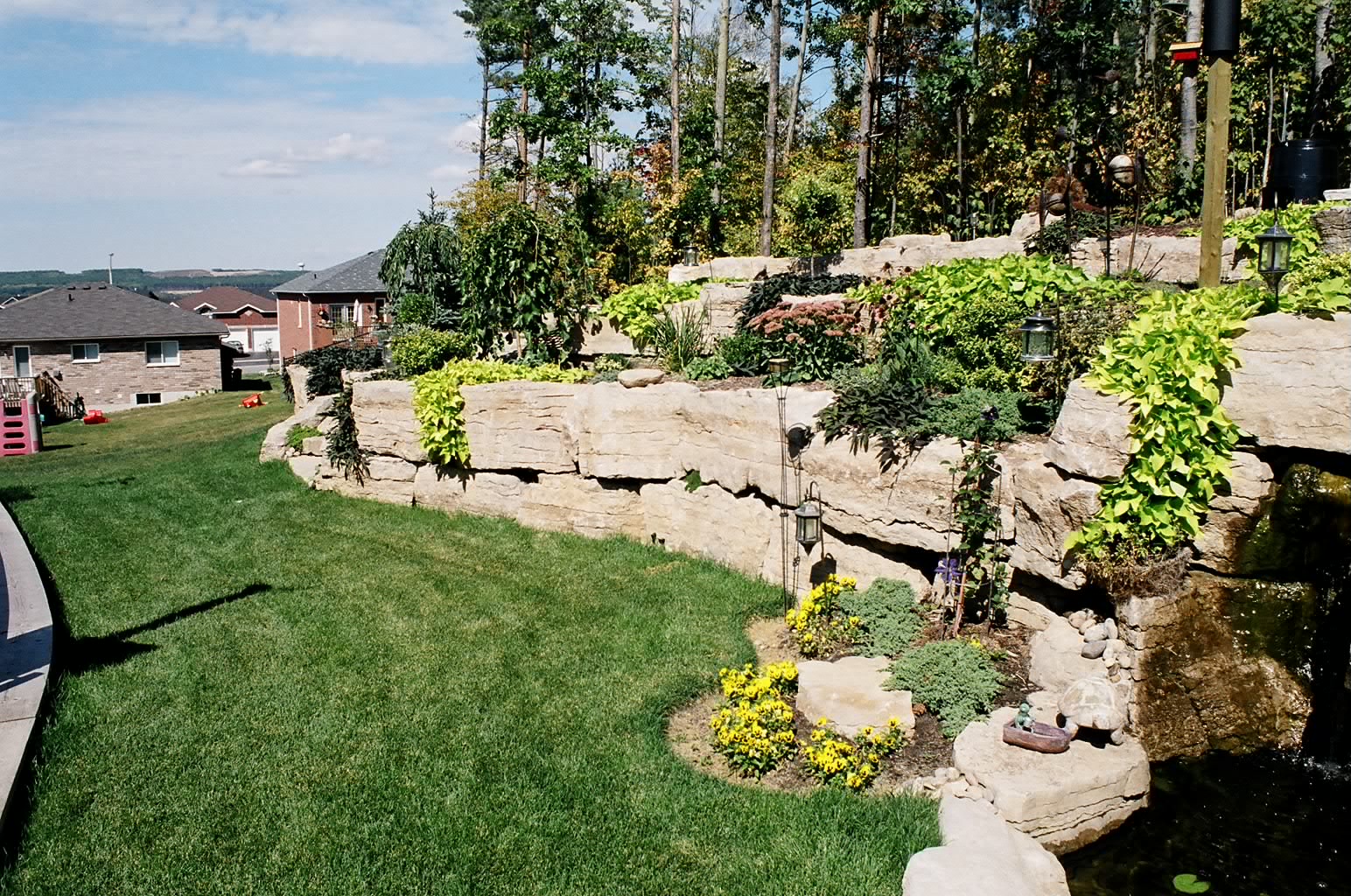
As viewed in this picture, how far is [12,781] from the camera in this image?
17.5 feet

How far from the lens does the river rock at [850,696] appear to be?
19.5ft

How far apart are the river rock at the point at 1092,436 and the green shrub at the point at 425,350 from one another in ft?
27.3

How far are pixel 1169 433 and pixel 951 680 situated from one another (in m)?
2.06

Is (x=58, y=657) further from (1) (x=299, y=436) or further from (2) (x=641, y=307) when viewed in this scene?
(1) (x=299, y=436)

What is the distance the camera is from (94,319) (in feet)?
118

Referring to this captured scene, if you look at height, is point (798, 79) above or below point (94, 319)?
above

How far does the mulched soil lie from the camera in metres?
5.57

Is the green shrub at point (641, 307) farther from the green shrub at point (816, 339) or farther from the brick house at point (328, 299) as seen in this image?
the brick house at point (328, 299)

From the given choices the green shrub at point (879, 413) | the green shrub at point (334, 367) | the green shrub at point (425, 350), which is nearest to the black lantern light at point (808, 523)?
the green shrub at point (879, 413)

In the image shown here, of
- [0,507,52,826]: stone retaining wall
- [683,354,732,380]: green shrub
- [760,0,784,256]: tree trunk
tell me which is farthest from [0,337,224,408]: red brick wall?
[683,354,732,380]: green shrub

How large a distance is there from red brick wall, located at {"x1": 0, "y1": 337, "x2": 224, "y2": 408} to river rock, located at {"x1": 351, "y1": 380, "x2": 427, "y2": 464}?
28291 millimetres

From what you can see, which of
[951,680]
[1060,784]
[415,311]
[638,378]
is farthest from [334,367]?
[1060,784]

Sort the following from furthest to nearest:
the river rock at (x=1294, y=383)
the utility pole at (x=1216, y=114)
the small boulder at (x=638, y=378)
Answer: the small boulder at (x=638, y=378)
the utility pole at (x=1216, y=114)
the river rock at (x=1294, y=383)

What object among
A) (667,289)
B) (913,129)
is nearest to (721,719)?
(667,289)
